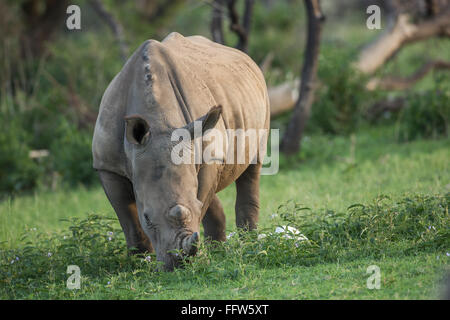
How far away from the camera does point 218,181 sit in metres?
5.92

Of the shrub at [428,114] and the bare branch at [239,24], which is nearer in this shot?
the bare branch at [239,24]

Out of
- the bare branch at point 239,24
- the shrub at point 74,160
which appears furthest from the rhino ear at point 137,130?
the shrub at point 74,160

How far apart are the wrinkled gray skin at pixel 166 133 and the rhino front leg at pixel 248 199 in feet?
1.53

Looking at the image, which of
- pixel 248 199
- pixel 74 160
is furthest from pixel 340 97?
pixel 248 199

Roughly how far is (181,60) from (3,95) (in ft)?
25.8

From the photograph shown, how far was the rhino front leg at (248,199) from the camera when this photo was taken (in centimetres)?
698

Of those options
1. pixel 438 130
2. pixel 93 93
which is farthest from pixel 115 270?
pixel 93 93
